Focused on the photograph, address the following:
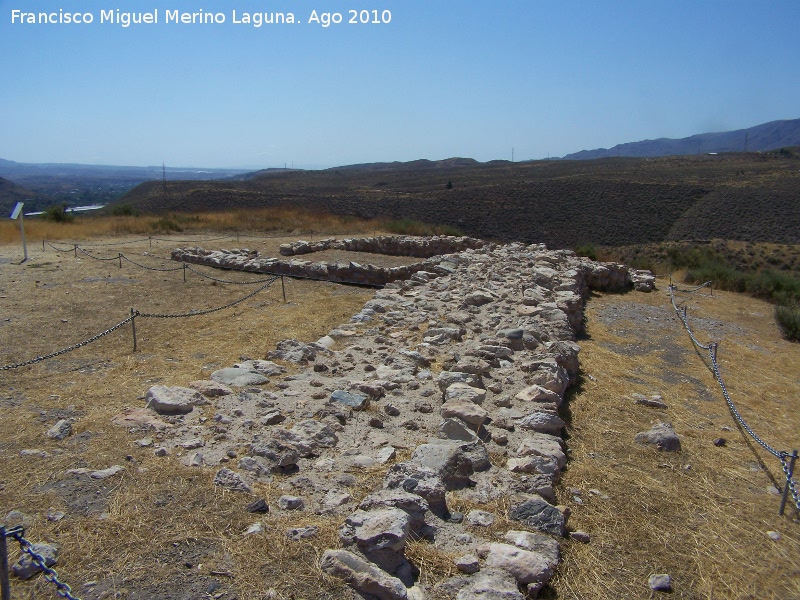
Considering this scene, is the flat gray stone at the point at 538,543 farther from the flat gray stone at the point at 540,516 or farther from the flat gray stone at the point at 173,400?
the flat gray stone at the point at 173,400

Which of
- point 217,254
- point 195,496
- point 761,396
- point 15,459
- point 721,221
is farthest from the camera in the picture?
point 721,221

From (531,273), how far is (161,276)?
25.2 feet

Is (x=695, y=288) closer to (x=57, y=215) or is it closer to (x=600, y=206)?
(x=57, y=215)

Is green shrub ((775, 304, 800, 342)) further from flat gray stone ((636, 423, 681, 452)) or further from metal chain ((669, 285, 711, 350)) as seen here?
flat gray stone ((636, 423, 681, 452))

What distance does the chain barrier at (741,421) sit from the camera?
3.86 meters

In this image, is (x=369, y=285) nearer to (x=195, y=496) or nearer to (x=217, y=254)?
(x=217, y=254)

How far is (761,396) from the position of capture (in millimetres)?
6836

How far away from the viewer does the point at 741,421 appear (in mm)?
5152

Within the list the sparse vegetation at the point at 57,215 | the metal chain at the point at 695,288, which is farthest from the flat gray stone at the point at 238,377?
the sparse vegetation at the point at 57,215

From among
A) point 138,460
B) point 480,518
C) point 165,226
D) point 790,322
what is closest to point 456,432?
point 480,518

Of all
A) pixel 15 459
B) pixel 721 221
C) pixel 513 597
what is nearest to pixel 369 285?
pixel 15 459

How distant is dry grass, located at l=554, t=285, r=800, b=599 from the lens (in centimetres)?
323

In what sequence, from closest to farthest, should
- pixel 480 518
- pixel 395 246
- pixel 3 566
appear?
pixel 3 566
pixel 480 518
pixel 395 246

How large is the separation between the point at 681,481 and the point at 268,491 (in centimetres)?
282
